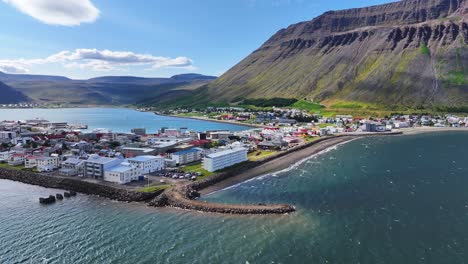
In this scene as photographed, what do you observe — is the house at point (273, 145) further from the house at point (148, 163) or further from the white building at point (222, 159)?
the house at point (148, 163)

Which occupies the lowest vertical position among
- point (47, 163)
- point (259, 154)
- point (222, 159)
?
point (259, 154)

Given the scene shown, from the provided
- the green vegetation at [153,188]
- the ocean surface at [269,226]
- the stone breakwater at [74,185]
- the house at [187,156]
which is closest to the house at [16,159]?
the stone breakwater at [74,185]

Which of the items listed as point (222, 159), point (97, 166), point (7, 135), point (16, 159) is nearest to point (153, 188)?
point (97, 166)

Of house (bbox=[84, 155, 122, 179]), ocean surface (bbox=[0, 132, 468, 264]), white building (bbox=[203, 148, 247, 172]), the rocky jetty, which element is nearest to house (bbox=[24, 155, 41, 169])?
ocean surface (bbox=[0, 132, 468, 264])

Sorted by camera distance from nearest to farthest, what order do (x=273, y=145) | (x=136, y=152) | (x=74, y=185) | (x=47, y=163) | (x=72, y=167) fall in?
1. (x=74, y=185)
2. (x=72, y=167)
3. (x=47, y=163)
4. (x=136, y=152)
5. (x=273, y=145)

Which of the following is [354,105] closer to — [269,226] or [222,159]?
[222,159]

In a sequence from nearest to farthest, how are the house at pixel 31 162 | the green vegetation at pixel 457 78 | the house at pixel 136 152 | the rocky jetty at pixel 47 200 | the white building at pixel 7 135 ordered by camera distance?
1. the rocky jetty at pixel 47 200
2. the house at pixel 31 162
3. the house at pixel 136 152
4. the white building at pixel 7 135
5. the green vegetation at pixel 457 78
